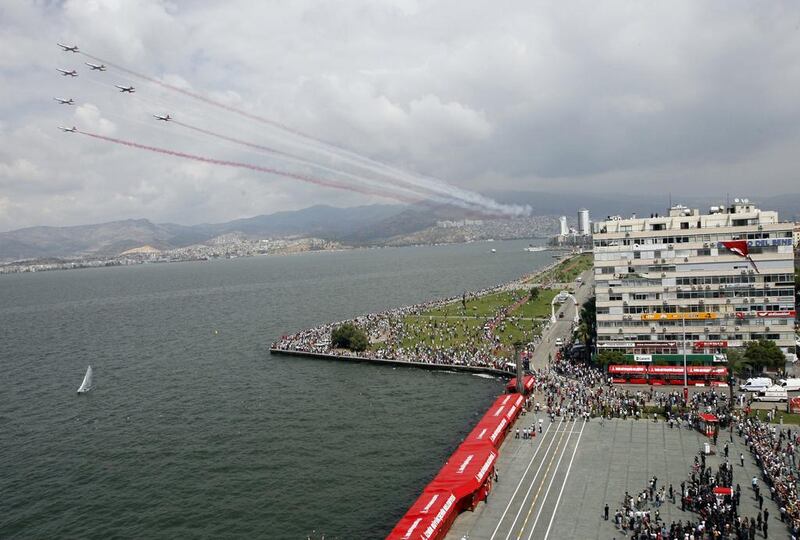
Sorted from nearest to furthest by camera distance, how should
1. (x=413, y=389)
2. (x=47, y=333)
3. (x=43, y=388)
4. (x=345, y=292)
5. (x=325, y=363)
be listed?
(x=413, y=389), (x=43, y=388), (x=325, y=363), (x=47, y=333), (x=345, y=292)

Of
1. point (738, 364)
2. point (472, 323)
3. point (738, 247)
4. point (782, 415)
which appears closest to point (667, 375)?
point (738, 364)

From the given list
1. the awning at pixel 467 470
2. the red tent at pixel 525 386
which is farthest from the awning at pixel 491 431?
the red tent at pixel 525 386

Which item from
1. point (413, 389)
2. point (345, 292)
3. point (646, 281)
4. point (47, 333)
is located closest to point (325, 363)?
point (413, 389)

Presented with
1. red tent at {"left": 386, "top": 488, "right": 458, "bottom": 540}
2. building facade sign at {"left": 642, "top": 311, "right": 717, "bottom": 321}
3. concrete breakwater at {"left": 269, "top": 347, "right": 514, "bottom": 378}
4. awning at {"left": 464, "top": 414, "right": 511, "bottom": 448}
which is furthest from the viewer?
concrete breakwater at {"left": 269, "top": 347, "right": 514, "bottom": 378}

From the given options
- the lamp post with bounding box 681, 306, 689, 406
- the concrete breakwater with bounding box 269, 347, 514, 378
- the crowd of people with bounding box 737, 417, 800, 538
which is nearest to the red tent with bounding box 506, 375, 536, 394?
the concrete breakwater with bounding box 269, 347, 514, 378

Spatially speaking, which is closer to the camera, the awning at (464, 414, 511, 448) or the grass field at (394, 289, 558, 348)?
the awning at (464, 414, 511, 448)

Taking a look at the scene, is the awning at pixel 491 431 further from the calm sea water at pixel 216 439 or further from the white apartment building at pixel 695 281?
the white apartment building at pixel 695 281

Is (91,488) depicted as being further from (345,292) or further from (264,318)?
(345,292)

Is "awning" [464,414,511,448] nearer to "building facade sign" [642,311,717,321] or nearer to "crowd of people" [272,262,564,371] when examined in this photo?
"building facade sign" [642,311,717,321]
